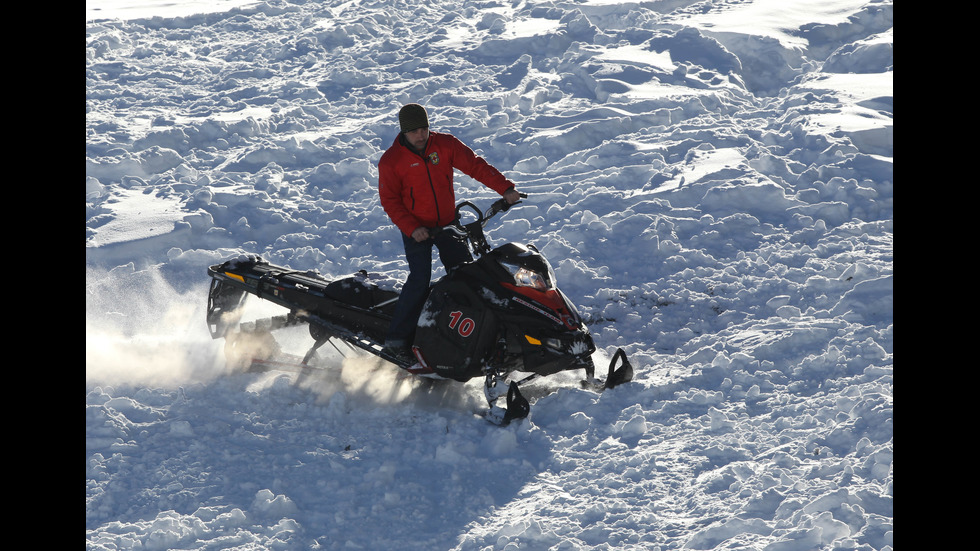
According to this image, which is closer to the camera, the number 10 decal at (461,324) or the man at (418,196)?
the man at (418,196)

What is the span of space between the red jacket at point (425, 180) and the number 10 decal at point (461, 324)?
705 mm

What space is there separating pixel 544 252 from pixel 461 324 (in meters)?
2.83

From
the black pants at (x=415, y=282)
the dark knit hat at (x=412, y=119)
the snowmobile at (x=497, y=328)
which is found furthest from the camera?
the black pants at (x=415, y=282)

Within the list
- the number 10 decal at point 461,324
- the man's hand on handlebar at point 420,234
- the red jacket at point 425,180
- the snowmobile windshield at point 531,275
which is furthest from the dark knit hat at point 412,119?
the number 10 decal at point 461,324

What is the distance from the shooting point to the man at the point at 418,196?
5.98m

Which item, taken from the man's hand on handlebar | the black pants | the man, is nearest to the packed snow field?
the black pants

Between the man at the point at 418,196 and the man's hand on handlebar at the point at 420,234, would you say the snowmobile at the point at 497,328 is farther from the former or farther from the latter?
the man's hand on handlebar at the point at 420,234

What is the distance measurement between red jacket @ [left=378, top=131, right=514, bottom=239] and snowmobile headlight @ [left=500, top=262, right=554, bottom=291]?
632 mm

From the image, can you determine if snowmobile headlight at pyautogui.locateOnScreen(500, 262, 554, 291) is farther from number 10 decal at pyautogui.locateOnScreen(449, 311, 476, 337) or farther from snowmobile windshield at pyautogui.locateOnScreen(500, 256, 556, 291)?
number 10 decal at pyautogui.locateOnScreen(449, 311, 476, 337)

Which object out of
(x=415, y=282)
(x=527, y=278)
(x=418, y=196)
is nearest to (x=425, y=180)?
(x=418, y=196)

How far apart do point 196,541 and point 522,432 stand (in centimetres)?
216

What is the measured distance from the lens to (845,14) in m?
15.1

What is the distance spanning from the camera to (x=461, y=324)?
612 centimetres
